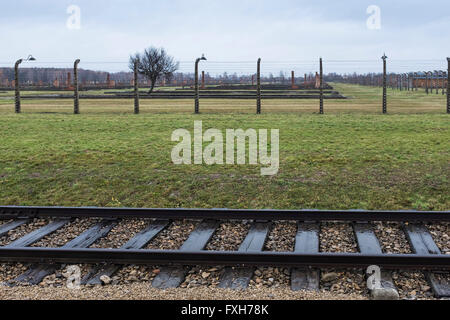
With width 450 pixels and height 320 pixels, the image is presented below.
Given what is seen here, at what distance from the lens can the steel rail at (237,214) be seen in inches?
249

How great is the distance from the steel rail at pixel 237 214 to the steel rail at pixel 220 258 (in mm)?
1539

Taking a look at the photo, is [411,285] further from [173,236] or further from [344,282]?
[173,236]

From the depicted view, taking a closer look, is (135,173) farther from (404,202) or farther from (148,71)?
(148,71)

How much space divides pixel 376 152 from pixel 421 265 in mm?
6385

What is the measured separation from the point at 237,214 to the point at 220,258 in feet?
5.13

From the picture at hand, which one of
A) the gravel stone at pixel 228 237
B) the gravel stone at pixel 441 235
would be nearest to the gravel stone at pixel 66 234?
the gravel stone at pixel 228 237

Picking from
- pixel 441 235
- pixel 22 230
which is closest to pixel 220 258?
pixel 441 235

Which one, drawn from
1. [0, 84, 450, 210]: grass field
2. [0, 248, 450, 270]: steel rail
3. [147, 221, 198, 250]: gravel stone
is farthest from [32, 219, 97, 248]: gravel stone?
[0, 84, 450, 210]: grass field

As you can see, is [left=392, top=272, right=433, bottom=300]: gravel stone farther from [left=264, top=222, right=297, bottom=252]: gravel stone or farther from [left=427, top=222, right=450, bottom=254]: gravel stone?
[left=264, top=222, right=297, bottom=252]: gravel stone

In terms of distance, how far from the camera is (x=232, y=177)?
9.09 meters

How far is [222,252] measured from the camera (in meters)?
4.98

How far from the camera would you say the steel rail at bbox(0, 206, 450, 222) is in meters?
6.33

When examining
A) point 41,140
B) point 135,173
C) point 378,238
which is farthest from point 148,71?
point 378,238
